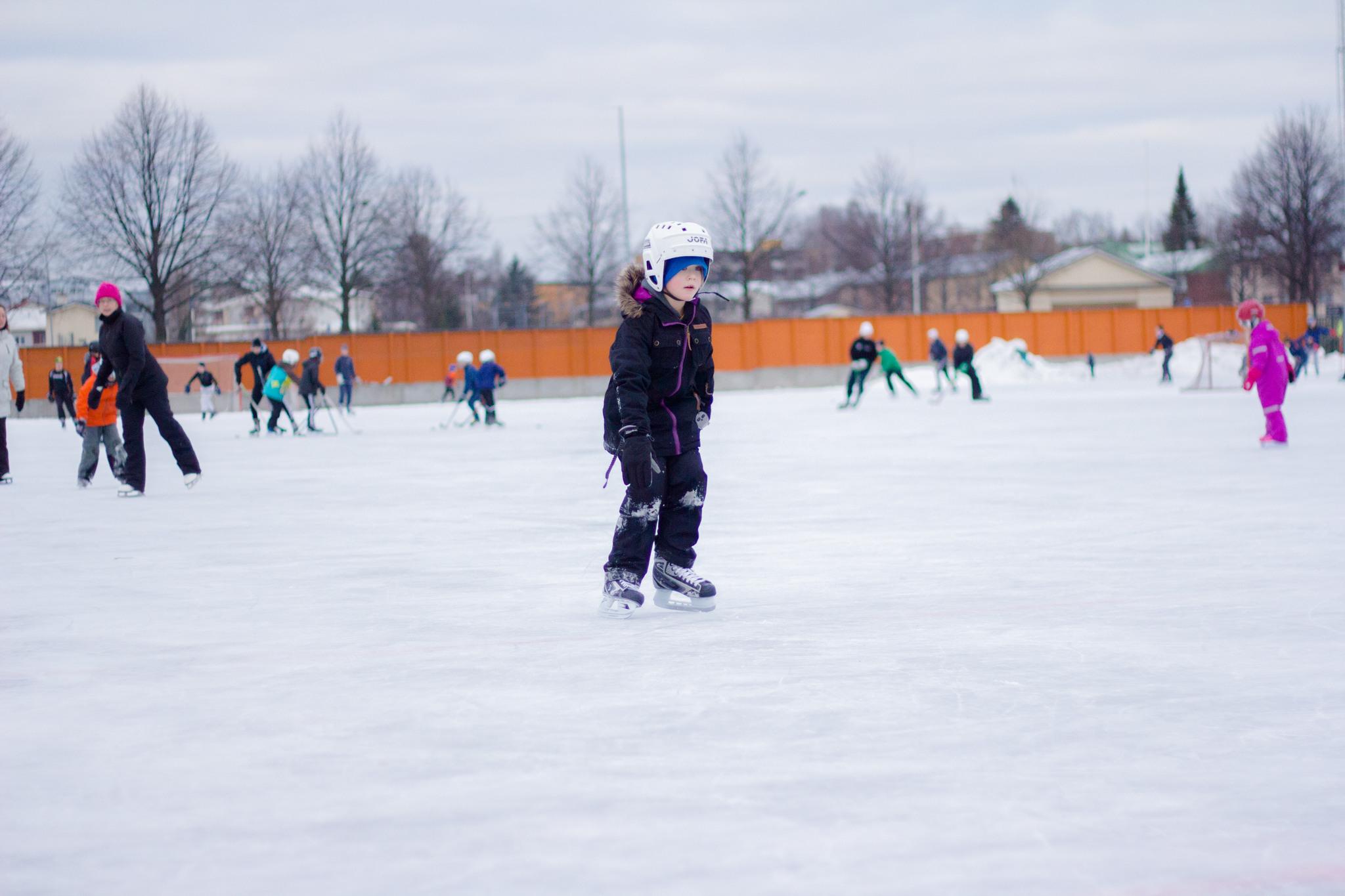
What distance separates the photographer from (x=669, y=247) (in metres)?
5.38

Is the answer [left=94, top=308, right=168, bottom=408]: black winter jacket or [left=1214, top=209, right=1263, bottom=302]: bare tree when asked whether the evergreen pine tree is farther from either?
[left=94, top=308, right=168, bottom=408]: black winter jacket

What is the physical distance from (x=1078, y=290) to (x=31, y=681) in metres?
85.7

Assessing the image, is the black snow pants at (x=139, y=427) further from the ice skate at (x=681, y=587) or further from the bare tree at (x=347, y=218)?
the bare tree at (x=347, y=218)

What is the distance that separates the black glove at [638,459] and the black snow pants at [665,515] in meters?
0.14

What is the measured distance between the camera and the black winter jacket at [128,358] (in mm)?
11328

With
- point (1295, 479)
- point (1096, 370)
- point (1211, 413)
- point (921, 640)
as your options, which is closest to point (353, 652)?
point (921, 640)

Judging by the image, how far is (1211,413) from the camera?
2084 cm

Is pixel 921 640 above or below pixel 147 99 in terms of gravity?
below

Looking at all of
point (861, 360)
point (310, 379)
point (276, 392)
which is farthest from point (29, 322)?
point (861, 360)

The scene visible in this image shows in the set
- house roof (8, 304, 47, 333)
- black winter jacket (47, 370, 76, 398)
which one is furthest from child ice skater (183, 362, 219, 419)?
house roof (8, 304, 47, 333)

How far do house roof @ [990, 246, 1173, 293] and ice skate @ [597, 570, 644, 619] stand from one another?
7811 centimetres

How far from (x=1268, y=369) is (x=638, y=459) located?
1011 cm

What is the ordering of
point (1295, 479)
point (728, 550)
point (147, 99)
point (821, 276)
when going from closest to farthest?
point (728, 550), point (1295, 479), point (147, 99), point (821, 276)

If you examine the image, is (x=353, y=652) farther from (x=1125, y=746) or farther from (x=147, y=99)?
(x=147, y=99)
